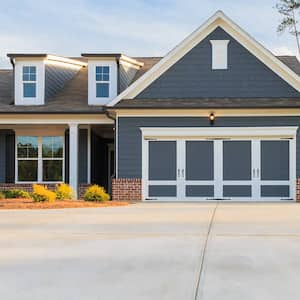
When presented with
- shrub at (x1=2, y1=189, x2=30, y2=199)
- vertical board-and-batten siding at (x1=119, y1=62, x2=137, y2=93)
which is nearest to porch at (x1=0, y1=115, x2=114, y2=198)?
vertical board-and-batten siding at (x1=119, y1=62, x2=137, y2=93)

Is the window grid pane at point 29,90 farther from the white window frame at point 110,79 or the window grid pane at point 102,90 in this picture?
the window grid pane at point 102,90

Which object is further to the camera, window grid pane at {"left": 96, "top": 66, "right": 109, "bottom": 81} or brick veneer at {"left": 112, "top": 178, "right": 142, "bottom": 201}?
window grid pane at {"left": 96, "top": 66, "right": 109, "bottom": 81}

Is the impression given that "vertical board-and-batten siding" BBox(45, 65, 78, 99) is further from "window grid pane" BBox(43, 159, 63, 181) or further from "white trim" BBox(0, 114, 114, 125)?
"window grid pane" BBox(43, 159, 63, 181)

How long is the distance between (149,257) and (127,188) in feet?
37.1

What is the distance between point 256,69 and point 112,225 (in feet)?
32.8

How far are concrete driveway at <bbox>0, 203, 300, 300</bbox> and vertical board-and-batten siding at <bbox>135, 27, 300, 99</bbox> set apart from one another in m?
7.03

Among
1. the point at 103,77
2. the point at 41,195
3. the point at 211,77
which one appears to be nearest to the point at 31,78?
the point at 103,77

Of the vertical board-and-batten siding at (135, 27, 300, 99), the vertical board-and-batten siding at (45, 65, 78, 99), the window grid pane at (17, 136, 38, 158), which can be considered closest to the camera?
the vertical board-and-batten siding at (135, 27, 300, 99)

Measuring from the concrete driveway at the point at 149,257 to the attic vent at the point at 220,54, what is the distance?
25.0 feet

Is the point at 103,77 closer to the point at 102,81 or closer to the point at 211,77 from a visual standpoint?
the point at 102,81

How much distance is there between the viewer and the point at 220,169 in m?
19.7

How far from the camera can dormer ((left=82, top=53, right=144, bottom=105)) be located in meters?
21.8

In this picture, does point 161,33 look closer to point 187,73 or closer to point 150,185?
point 187,73

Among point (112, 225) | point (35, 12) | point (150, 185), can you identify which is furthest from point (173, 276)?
point (35, 12)
